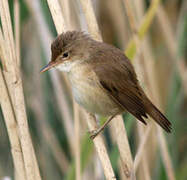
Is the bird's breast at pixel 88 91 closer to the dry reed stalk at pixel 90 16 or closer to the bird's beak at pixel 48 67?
the bird's beak at pixel 48 67

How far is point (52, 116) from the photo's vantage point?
324 centimetres

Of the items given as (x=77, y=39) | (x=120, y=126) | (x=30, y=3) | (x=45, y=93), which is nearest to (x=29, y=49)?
(x=45, y=93)

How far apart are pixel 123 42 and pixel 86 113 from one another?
4.20ft

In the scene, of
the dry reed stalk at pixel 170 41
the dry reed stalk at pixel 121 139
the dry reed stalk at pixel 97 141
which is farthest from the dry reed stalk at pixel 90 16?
the dry reed stalk at pixel 170 41

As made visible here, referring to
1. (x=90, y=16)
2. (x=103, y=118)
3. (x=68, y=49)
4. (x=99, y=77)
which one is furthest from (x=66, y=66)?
(x=103, y=118)

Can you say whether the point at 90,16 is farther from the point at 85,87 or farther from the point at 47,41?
the point at 47,41

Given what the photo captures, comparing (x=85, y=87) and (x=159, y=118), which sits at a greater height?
(x=85, y=87)

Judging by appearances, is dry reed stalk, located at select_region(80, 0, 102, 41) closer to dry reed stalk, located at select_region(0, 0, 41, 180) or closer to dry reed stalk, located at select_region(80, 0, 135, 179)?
dry reed stalk, located at select_region(80, 0, 135, 179)

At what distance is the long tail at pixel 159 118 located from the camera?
2.17m

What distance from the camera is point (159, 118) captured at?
7.21 feet

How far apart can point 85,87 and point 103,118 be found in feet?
1.05

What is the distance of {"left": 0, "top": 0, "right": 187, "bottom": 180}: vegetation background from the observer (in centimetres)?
265

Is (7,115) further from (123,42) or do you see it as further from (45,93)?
(123,42)

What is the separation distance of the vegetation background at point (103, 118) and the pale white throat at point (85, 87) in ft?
0.73
